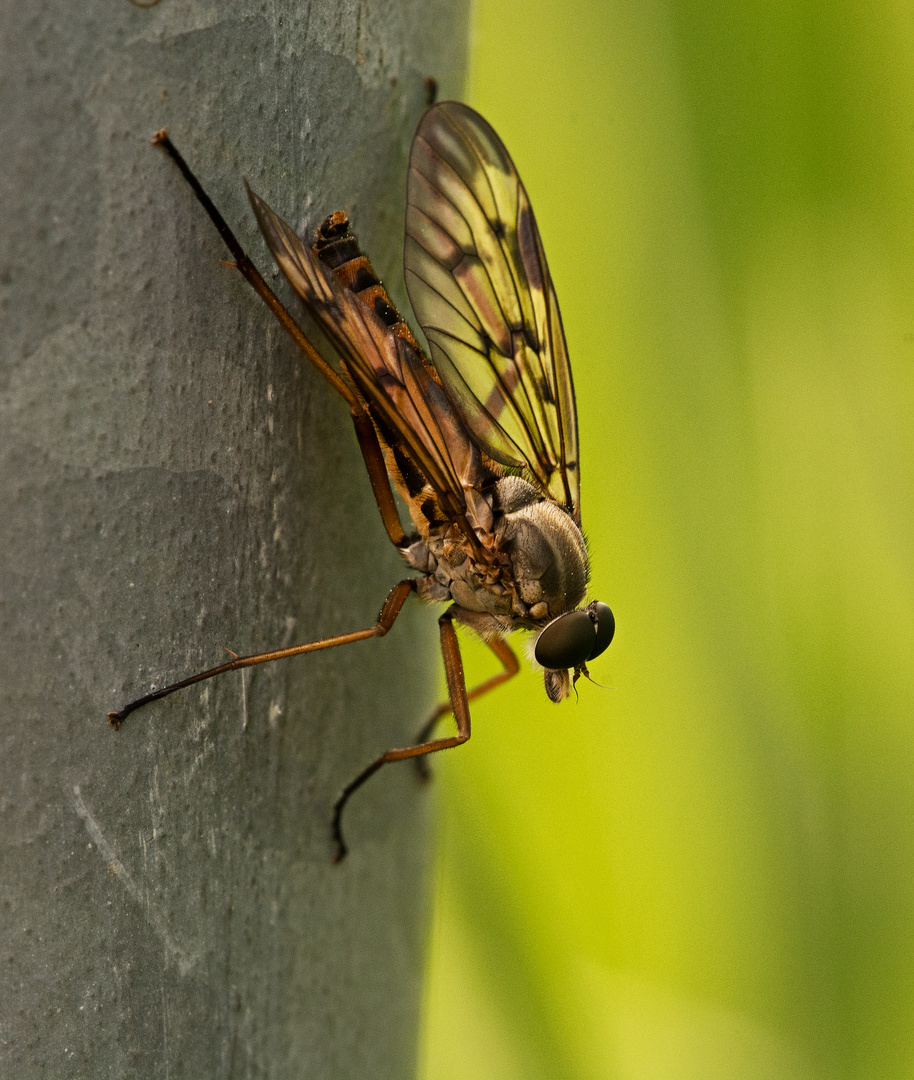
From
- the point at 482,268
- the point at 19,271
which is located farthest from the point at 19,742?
the point at 482,268

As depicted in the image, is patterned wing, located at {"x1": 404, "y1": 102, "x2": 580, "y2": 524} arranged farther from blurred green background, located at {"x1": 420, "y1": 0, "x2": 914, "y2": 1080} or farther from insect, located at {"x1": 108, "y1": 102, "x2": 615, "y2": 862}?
blurred green background, located at {"x1": 420, "y1": 0, "x2": 914, "y2": 1080}

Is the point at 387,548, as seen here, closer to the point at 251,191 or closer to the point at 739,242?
the point at 251,191

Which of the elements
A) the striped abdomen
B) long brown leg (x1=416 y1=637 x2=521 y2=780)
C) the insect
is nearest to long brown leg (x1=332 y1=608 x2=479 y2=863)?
the insect

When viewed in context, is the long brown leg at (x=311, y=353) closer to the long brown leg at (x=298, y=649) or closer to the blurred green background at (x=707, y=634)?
the long brown leg at (x=298, y=649)

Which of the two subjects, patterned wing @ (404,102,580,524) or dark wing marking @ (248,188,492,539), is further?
patterned wing @ (404,102,580,524)

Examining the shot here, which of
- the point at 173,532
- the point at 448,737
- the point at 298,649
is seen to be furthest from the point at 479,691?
the point at 173,532

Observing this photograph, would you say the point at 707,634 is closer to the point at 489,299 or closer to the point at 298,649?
the point at 489,299
